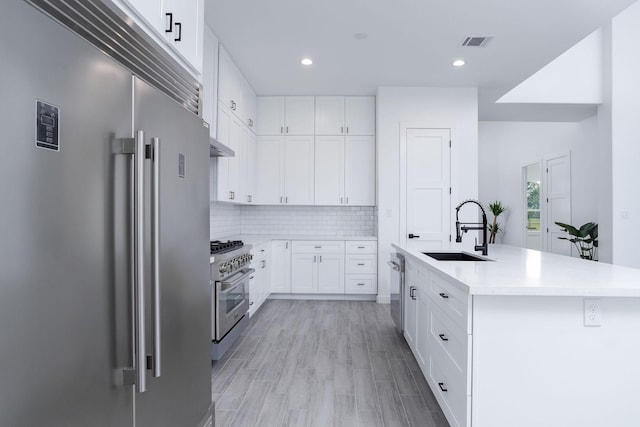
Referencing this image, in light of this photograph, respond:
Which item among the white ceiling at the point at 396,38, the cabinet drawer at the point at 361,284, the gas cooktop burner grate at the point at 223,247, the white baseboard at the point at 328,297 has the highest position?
the white ceiling at the point at 396,38

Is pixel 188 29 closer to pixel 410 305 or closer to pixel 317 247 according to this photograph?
pixel 410 305

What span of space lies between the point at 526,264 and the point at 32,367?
2.35 metres

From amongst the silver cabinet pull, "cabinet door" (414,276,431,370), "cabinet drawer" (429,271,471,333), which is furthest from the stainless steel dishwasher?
the silver cabinet pull

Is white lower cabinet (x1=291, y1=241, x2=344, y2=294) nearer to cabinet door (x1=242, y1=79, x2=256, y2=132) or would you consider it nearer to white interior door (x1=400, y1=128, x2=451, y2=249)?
white interior door (x1=400, y1=128, x2=451, y2=249)

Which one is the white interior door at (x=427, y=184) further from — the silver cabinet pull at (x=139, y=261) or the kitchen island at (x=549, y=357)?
the silver cabinet pull at (x=139, y=261)

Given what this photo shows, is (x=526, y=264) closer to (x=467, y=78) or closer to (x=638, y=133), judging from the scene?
(x=467, y=78)

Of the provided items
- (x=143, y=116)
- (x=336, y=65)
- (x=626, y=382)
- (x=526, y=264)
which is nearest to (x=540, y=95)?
(x=336, y=65)

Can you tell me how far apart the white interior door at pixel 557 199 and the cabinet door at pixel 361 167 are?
399 centimetres

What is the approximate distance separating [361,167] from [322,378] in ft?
10.8

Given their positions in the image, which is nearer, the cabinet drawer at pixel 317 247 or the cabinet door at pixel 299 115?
the cabinet drawer at pixel 317 247

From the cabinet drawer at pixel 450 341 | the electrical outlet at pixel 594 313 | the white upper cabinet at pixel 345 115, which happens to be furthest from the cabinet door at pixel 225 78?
the electrical outlet at pixel 594 313

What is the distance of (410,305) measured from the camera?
9.84 feet

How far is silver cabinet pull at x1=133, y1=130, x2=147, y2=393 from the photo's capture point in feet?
3.43

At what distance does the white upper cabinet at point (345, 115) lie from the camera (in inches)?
207
